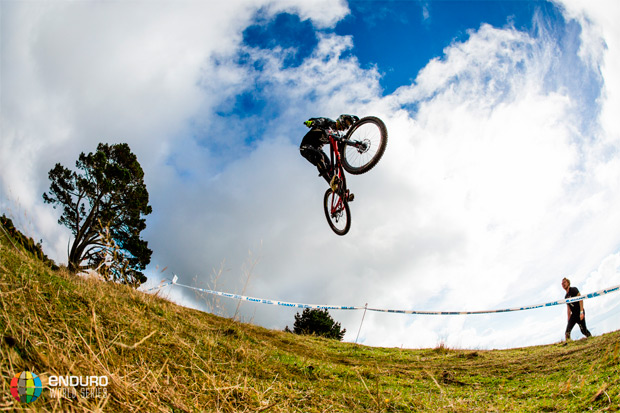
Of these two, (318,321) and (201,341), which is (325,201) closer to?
(201,341)

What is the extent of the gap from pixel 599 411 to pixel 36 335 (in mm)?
4757

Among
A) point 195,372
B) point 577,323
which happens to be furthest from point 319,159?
point 577,323

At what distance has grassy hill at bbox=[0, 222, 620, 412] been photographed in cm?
234

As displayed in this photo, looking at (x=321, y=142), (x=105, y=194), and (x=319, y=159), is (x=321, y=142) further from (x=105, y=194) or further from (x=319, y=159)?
(x=105, y=194)

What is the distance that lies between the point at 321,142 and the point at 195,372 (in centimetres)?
571

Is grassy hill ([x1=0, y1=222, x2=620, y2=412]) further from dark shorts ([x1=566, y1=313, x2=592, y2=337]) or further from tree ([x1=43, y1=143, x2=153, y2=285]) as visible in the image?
tree ([x1=43, y1=143, x2=153, y2=285])

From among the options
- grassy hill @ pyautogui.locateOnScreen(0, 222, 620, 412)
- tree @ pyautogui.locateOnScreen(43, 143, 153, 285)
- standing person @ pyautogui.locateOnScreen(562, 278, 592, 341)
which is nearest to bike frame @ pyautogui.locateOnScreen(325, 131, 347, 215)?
grassy hill @ pyautogui.locateOnScreen(0, 222, 620, 412)

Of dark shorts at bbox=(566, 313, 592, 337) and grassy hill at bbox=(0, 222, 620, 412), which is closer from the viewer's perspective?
grassy hill at bbox=(0, 222, 620, 412)

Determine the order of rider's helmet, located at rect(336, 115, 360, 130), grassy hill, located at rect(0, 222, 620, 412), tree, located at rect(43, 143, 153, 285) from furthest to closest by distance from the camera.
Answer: tree, located at rect(43, 143, 153, 285) < rider's helmet, located at rect(336, 115, 360, 130) < grassy hill, located at rect(0, 222, 620, 412)

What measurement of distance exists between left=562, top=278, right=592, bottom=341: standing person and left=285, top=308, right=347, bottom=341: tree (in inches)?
702

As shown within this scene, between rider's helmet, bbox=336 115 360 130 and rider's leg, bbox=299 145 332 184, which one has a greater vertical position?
rider's helmet, bbox=336 115 360 130

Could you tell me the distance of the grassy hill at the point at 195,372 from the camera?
2336 millimetres

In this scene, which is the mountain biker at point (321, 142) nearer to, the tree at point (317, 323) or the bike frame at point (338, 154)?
the bike frame at point (338, 154)

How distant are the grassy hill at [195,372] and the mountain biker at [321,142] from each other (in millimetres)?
4158
